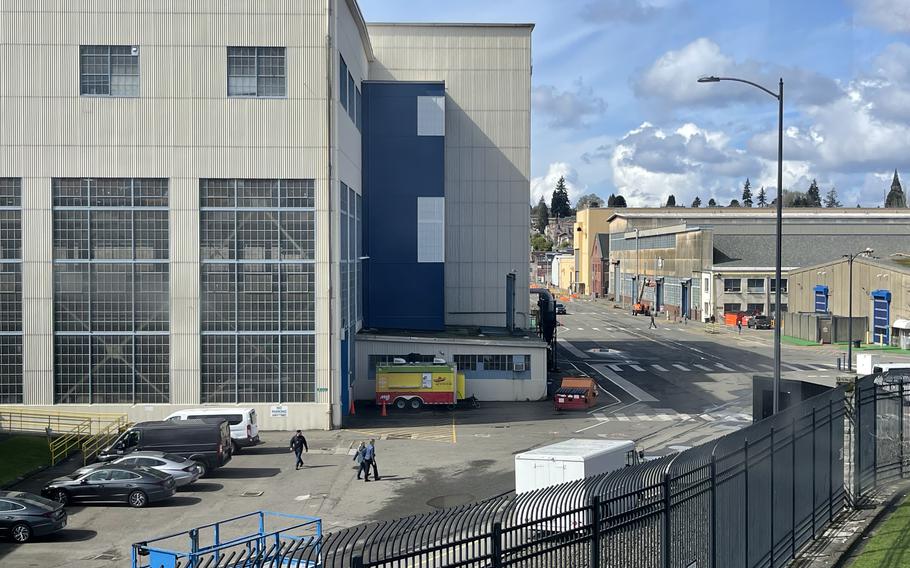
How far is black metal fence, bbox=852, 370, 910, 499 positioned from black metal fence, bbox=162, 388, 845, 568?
0.77 meters

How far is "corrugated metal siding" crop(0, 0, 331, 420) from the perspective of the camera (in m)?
39.7

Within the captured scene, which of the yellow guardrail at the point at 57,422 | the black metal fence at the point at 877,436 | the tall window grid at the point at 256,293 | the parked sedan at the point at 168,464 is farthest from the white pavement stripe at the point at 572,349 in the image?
the black metal fence at the point at 877,436

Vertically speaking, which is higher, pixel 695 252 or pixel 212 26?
pixel 212 26

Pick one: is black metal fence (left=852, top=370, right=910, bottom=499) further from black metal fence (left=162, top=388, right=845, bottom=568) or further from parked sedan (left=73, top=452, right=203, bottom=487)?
parked sedan (left=73, top=452, right=203, bottom=487)

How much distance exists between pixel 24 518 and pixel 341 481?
1053cm

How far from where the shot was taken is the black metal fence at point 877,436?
2183 centimetres

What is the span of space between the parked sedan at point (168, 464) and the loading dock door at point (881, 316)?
2407 inches

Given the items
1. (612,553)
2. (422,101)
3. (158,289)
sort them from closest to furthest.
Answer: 1. (612,553)
2. (158,289)
3. (422,101)

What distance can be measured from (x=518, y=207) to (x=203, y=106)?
2523 centimetres

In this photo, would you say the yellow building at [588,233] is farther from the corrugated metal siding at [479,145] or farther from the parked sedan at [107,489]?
the parked sedan at [107,489]

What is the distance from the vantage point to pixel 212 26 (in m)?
40.4

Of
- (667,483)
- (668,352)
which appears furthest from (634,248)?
(667,483)

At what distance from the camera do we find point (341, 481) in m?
31.2

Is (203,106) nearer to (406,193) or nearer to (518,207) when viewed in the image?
(406,193)
